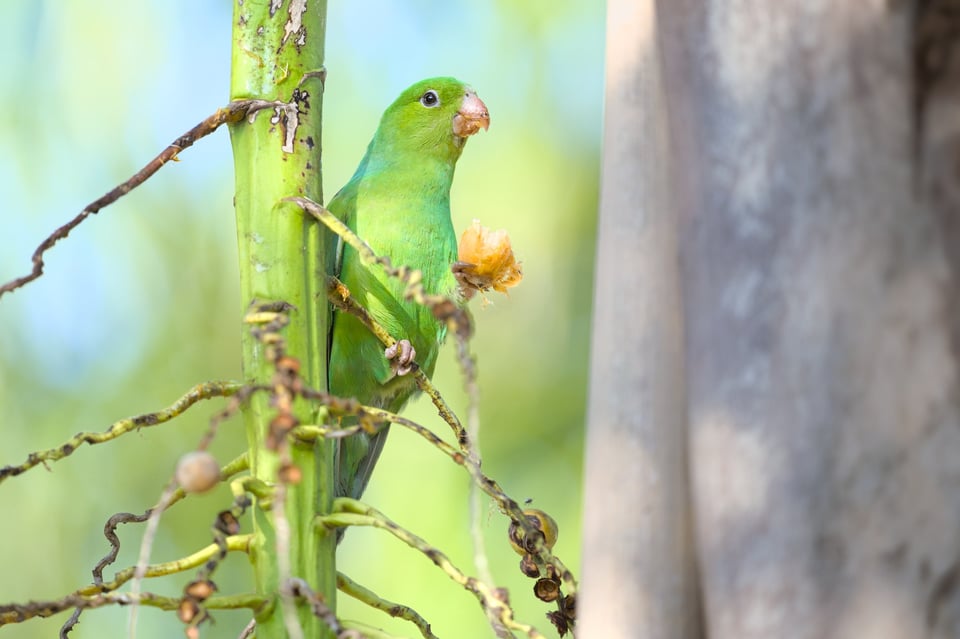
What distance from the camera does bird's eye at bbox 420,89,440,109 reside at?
3176mm

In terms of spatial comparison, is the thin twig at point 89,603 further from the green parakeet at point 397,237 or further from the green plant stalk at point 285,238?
the green parakeet at point 397,237

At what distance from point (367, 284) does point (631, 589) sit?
1.64 metres

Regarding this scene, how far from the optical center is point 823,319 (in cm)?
86

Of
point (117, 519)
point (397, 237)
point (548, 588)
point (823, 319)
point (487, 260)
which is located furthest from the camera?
point (397, 237)

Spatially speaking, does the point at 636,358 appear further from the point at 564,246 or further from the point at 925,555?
the point at 564,246

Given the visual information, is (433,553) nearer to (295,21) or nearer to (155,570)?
(155,570)

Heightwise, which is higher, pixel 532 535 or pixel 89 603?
pixel 532 535

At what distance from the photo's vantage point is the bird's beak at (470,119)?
316 centimetres

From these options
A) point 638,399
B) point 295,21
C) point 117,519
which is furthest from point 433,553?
point 295,21

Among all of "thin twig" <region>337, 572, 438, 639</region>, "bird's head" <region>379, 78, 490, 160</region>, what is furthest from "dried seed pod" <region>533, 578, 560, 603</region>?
"bird's head" <region>379, 78, 490, 160</region>

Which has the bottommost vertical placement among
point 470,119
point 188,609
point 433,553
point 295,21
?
point 188,609

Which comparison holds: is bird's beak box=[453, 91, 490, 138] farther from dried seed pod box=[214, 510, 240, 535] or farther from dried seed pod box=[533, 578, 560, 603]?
dried seed pod box=[214, 510, 240, 535]

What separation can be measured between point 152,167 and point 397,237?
149 centimetres

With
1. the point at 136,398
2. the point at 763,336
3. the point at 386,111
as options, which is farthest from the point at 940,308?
the point at 136,398
